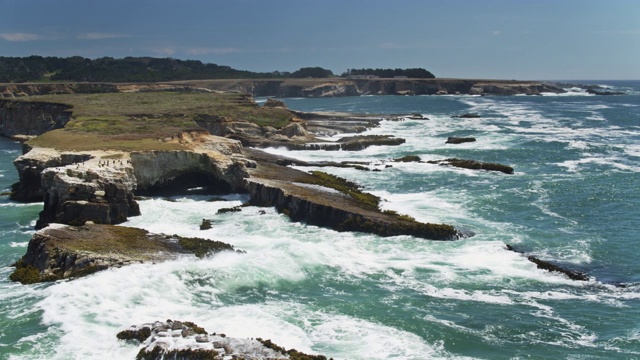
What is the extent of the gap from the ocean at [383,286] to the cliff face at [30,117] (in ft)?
107

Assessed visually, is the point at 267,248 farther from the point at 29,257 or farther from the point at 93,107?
the point at 93,107

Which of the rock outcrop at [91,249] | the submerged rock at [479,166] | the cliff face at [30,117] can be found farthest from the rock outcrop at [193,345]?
the cliff face at [30,117]

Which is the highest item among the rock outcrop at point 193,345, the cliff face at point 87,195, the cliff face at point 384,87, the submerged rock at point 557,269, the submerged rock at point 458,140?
the cliff face at point 384,87

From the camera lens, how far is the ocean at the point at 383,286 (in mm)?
17203

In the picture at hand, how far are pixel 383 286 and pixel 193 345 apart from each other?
8876mm

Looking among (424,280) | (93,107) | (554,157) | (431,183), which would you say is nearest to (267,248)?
(424,280)

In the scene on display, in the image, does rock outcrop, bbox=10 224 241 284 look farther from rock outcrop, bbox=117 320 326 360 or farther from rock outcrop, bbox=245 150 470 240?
rock outcrop, bbox=245 150 470 240

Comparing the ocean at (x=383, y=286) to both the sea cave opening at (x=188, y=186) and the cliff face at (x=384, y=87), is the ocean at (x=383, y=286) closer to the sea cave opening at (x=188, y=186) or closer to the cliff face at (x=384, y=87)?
the sea cave opening at (x=188, y=186)

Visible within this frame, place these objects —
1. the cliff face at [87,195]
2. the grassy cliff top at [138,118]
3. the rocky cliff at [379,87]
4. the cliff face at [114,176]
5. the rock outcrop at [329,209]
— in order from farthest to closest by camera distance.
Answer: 1. the rocky cliff at [379,87]
2. the grassy cliff top at [138,118]
3. the rock outcrop at [329,209]
4. the cliff face at [114,176]
5. the cliff face at [87,195]

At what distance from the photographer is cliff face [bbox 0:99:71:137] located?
218ft

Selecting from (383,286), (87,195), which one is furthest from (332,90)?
(383,286)

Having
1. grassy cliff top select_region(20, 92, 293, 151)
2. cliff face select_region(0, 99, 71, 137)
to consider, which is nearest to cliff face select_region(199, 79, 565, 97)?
grassy cliff top select_region(20, 92, 293, 151)

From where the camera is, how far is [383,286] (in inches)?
863

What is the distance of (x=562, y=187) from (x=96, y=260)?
30.1 metres
